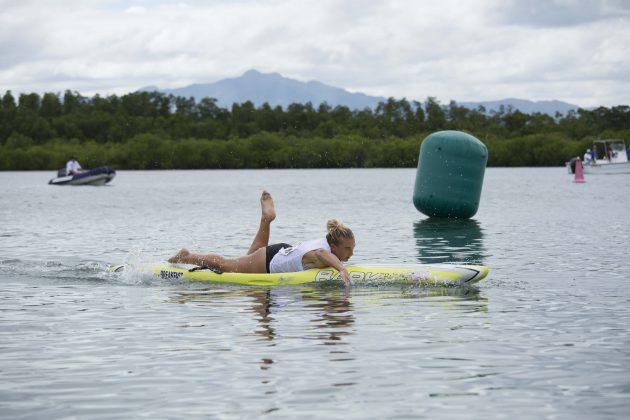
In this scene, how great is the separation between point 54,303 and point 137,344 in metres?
3.63

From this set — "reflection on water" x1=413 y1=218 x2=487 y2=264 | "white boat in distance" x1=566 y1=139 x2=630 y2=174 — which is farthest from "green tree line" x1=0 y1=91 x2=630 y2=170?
"reflection on water" x1=413 y1=218 x2=487 y2=264

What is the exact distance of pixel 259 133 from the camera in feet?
557

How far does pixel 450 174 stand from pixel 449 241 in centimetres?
442

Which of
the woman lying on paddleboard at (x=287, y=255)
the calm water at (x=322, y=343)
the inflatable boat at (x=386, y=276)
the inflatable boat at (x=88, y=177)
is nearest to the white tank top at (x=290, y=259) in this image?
the woman lying on paddleboard at (x=287, y=255)

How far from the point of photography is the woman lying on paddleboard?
13.9 m

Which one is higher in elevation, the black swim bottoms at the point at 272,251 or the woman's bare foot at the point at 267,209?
the woman's bare foot at the point at 267,209

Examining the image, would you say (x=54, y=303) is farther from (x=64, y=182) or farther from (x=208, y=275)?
(x=64, y=182)

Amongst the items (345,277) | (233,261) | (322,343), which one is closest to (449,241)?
(233,261)

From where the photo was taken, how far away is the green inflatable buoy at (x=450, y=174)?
27.8m

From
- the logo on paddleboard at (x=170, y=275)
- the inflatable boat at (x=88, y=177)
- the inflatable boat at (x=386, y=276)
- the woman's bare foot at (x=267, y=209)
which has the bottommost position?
the inflatable boat at (x=386, y=276)

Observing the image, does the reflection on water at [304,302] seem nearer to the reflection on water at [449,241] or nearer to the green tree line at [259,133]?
the reflection on water at [449,241]

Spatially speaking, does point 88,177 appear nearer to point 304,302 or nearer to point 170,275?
point 170,275

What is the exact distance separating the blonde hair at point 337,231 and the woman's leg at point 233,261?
140 centimetres

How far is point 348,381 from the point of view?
8500 millimetres
